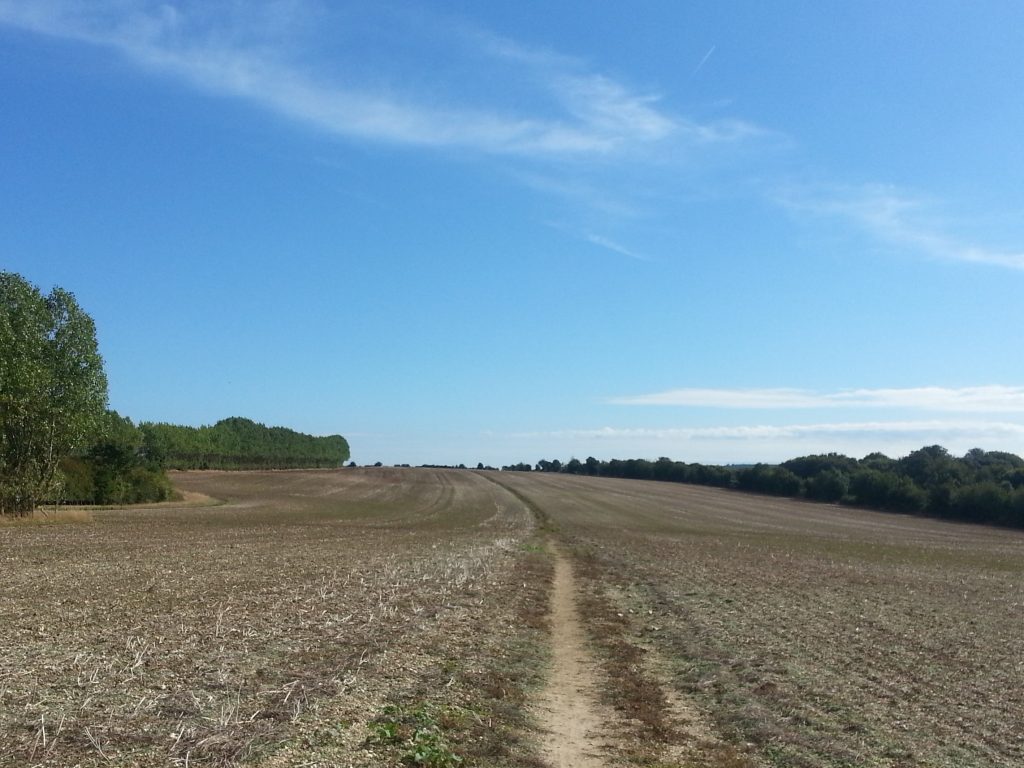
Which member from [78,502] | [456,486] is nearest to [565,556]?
[78,502]

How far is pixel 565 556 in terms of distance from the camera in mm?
35000

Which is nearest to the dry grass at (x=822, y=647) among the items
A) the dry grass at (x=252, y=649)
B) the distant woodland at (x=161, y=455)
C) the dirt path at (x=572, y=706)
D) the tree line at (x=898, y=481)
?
the dirt path at (x=572, y=706)

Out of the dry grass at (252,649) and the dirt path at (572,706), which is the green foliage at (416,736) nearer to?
the dry grass at (252,649)

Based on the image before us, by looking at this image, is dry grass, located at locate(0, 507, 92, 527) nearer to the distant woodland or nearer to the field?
the distant woodland

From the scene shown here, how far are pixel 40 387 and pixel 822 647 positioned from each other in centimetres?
4179

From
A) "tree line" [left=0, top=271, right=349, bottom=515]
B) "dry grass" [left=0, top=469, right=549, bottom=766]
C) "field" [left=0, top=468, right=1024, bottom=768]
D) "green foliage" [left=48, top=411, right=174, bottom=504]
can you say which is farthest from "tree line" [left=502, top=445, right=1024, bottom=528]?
"tree line" [left=0, top=271, right=349, bottom=515]

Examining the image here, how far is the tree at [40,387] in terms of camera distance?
140ft

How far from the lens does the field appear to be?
Answer: 345 inches

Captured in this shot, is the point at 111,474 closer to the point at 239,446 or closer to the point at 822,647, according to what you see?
the point at 822,647

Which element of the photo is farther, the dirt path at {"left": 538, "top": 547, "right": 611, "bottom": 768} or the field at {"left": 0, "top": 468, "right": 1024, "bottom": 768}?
the dirt path at {"left": 538, "top": 547, "right": 611, "bottom": 768}

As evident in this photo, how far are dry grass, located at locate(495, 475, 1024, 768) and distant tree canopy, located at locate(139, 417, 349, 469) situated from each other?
8481 cm

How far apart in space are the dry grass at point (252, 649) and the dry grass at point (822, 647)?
2546 mm

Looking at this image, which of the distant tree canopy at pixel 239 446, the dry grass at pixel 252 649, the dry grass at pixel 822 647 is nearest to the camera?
the dry grass at pixel 252 649

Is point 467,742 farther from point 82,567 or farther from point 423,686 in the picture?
point 82,567
